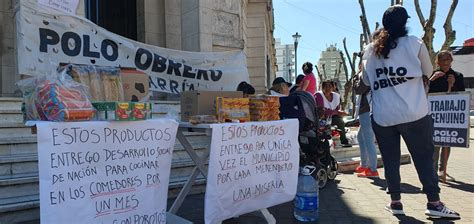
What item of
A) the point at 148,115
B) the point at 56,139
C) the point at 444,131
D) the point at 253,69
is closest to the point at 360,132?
the point at 444,131

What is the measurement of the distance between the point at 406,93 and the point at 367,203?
1496 mm

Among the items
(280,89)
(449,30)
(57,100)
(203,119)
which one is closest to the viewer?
(57,100)

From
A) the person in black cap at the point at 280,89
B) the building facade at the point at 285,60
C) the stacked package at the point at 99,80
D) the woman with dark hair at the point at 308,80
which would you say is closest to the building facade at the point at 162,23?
the woman with dark hair at the point at 308,80

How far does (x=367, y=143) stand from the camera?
21.8ft

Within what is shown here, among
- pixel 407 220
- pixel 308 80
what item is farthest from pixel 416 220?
pixel 308 80

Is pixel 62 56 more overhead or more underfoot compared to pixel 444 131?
more overhead

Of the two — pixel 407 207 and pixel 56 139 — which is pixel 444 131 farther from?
pixel 56 139

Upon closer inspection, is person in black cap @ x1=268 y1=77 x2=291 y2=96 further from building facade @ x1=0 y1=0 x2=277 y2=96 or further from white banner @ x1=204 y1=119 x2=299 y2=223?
building facade @ x1=0 y1=0 x2=277 y2=96

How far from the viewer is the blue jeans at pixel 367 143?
6.55 m

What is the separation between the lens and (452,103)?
20.4 feet

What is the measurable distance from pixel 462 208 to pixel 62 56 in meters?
5.47

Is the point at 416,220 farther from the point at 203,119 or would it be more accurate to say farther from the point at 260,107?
the point at 203,119

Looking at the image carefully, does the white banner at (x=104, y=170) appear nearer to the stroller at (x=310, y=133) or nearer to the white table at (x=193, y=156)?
the white table at (x=193, y=156)

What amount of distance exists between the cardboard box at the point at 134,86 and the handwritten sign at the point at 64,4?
3036mm
